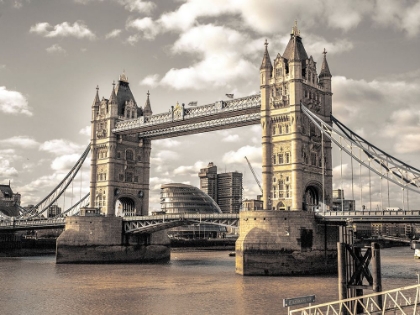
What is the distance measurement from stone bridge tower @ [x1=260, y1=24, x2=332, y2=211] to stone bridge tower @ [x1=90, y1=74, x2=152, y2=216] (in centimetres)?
2931

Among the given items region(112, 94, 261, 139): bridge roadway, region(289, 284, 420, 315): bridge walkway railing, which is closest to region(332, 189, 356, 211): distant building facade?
region(112, 94, 261, 139): bridge roadway

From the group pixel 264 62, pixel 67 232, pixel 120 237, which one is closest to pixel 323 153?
pixel 264 62

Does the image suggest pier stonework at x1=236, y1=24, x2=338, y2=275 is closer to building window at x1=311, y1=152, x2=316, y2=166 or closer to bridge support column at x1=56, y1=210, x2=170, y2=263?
building window at x1=311, y1=152, x2=316, y2=166

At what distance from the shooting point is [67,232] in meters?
73.4

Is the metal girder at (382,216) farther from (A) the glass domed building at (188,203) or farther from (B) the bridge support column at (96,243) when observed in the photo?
(A) the glass domed building at (188,203)

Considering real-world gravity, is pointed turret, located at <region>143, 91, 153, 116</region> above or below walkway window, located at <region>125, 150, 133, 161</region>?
above

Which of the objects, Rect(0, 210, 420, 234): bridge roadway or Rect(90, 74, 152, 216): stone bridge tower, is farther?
Rect(90, 74, 152, 216): stone bridge tower

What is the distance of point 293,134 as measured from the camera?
2397 inches

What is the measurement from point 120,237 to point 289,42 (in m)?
35.5

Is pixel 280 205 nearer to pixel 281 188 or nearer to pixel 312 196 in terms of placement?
pixel 281 188

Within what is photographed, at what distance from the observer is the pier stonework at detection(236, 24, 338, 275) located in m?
54.1

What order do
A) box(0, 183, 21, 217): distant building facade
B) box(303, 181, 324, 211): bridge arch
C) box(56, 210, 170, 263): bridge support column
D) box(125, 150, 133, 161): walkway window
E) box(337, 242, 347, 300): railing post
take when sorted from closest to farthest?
box(337, 242, 347, 300): railing post
box(303, 181, 324, 211): bridge arch
box(56, 210, 170, 263): bridge support column
box(125, 150, 133, 161): walkway window
box(0, 183, 21, 217): distant building facade

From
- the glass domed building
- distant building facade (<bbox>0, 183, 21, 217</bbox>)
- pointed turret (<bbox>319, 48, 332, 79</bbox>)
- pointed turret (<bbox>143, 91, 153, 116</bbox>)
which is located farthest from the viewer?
the glass domed building

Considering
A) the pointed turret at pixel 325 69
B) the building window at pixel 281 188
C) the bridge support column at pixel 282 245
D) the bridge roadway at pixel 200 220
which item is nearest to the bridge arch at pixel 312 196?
the building window at pixel 281 188
